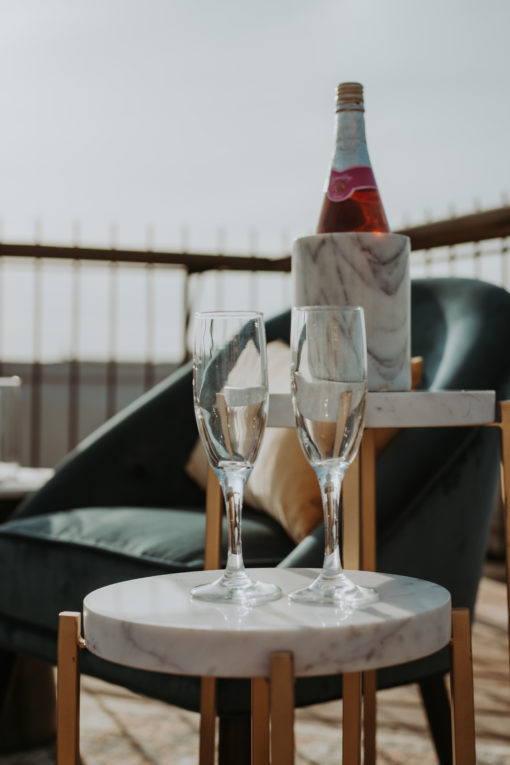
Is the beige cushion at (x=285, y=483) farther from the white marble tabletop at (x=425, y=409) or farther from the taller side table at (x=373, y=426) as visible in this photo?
the white marble tabletop at (x=425, y=409)

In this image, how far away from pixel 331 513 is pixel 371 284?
1.14ft

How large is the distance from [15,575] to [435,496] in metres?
0.78

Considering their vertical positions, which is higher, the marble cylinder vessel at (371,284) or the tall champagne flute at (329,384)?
the marble cylinder vessel at (371,284)

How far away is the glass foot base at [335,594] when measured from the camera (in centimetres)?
68

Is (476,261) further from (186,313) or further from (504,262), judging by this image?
(186,313)

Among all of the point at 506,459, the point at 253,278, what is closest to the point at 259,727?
the point at 506,459

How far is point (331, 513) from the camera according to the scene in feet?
2.29

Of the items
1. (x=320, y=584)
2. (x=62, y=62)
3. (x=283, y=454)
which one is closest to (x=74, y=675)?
(x=320, y=584)

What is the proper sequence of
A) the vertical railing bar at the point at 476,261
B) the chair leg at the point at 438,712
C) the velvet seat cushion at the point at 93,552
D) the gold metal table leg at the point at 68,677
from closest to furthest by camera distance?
1. the gold metal table leg at the point at 68,677
2. the velvet seat cushion at the point at 93,552
3. the chair leg at the point at 438,712
4. the vertical railing bar at the point at 476,261

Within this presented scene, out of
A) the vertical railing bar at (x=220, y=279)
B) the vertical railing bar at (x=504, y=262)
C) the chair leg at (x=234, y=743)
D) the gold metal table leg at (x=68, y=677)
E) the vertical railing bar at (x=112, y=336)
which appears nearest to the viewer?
the gold metal table leg at (x=68, y=677)

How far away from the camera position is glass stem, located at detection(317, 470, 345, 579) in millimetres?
680

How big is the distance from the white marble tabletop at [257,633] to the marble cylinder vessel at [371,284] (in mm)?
338

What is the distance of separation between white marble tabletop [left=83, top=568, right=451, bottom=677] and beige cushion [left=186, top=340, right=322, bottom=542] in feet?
2.22

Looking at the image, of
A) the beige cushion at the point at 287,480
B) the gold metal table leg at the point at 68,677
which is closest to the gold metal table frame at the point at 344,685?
the gold metal table leg at the point at 68,677
